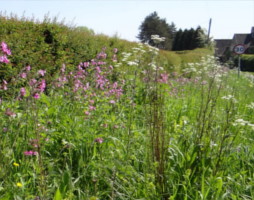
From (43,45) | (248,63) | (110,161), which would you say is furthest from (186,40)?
(110,161)

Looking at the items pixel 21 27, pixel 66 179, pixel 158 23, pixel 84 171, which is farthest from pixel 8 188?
pixel 158 23

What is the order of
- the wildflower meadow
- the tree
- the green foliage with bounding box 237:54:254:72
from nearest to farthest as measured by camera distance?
the wildflower meadow < the green foliage with bounding box 237:54:254:72 < the tree

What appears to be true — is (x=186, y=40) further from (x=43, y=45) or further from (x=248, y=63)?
(x=43, y=45)

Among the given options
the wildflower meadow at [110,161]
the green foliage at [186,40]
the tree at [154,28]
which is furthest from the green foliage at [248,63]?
the wildflower meadow at [110,161]

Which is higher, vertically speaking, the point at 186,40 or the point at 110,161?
the point at 186,40

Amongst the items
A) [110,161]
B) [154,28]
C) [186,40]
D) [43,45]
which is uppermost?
[154,28]

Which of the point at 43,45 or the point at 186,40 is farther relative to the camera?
the point at 186,40

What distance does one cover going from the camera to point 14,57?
532 centimetres

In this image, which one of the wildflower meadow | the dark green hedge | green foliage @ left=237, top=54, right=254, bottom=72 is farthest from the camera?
green foliage @ left=237, top=54, right=254, bottom=72

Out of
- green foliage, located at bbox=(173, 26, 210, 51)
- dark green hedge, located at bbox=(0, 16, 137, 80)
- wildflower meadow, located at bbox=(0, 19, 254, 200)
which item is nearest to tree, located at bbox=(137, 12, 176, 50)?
green foliage, located at bbox=(173, 26, 210, 51)

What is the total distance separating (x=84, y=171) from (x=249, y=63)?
39.8 metres

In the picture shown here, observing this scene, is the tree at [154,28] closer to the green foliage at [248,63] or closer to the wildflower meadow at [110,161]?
the green foliage at [248,63]

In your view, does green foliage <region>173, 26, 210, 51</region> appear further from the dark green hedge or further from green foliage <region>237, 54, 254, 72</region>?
the dark green hedge

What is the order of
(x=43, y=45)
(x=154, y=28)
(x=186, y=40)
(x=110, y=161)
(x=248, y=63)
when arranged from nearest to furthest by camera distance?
(x=110, y=161), (x=43, y=45), (x=248, y=63), (x=186, y=40), (x=154, y=28)
